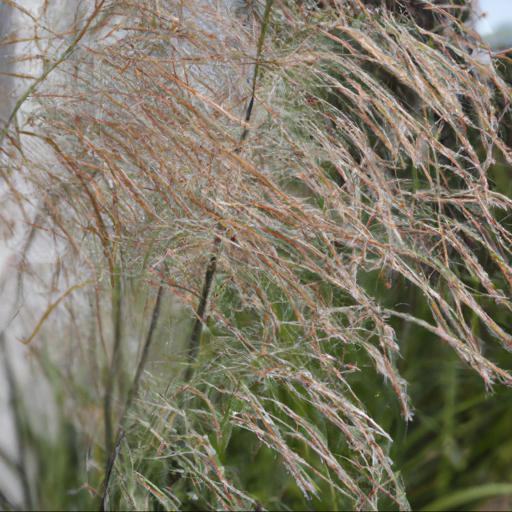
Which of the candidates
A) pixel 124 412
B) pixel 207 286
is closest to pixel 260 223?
pixel 207 286

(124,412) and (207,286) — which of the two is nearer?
(124,412)

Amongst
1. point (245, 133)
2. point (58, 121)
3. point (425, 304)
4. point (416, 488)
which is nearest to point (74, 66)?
point (58, 121)

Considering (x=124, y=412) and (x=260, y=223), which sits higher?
(x=260, y=223)

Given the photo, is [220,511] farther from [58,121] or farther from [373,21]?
[373,21]

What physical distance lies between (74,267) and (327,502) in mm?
444

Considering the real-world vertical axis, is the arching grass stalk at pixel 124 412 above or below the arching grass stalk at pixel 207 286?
below

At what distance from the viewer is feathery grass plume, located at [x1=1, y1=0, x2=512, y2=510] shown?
69cm

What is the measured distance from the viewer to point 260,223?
0.79m

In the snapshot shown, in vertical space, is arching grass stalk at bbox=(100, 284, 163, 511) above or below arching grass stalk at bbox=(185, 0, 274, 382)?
below

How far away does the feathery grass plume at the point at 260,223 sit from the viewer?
27.1 inches

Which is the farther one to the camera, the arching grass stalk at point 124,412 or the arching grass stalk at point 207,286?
the arching grass stalk at point 207,286

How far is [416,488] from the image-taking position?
88 centimetres

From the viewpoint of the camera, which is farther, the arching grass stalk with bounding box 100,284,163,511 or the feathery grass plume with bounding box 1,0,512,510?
the feathery grass plume with bounding box 1,0,512,510

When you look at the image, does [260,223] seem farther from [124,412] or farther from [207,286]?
[124,412]
